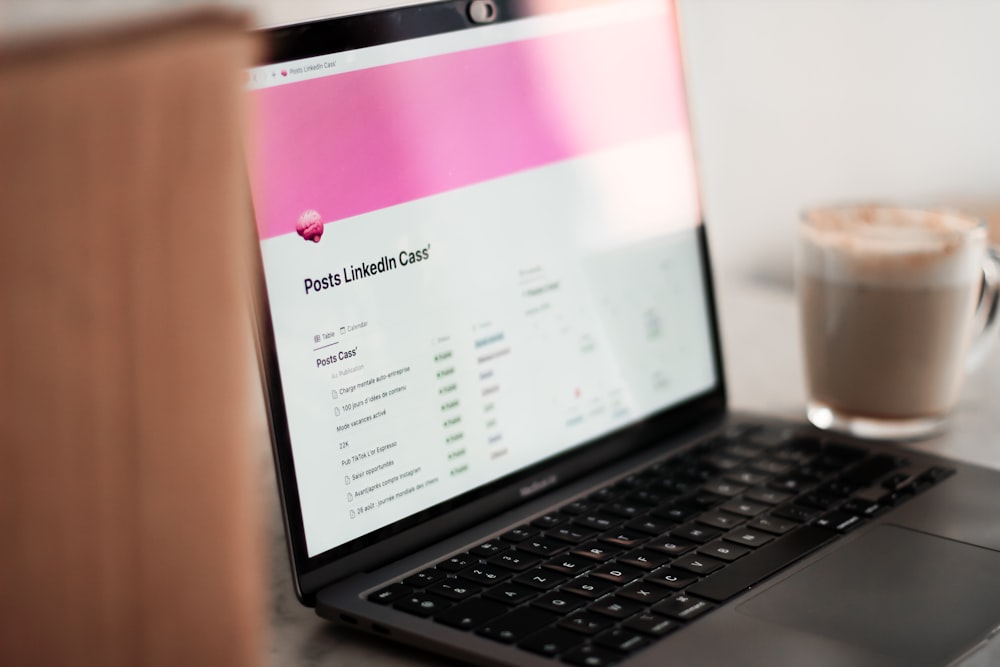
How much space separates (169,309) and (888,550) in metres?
0.46

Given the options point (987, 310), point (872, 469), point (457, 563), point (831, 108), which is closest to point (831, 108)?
point (831, 108)

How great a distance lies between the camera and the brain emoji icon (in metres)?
0.58

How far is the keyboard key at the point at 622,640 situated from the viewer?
1.61ft

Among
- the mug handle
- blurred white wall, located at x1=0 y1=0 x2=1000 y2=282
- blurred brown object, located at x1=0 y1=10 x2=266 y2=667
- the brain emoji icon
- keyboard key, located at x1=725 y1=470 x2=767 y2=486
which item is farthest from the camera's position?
blurred white wall, located at x1=0 y1=0 x2=1000 y2=282

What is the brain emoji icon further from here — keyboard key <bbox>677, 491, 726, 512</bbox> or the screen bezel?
keyboard key <bbox>677, 491, 726, 512</bbox>

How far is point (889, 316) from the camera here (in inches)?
30.1

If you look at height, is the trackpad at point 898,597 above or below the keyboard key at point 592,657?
below

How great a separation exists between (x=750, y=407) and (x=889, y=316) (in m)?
0.17

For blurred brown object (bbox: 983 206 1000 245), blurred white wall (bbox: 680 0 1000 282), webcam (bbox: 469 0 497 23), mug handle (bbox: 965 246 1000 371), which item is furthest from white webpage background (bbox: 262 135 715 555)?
blurred brown object (bbox: 983 206 1000 245)

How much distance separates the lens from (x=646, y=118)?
2.58 feet

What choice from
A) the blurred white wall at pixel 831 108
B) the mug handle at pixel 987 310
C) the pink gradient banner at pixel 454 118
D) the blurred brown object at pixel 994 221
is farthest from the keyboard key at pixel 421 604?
the blurred brown object at pixel 994 221

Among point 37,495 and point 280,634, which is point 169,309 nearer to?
point 37,495

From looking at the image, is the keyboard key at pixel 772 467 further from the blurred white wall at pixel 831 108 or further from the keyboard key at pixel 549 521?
the blurred white wall at pixel 831 108

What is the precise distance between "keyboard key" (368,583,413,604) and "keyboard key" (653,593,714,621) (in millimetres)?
131
